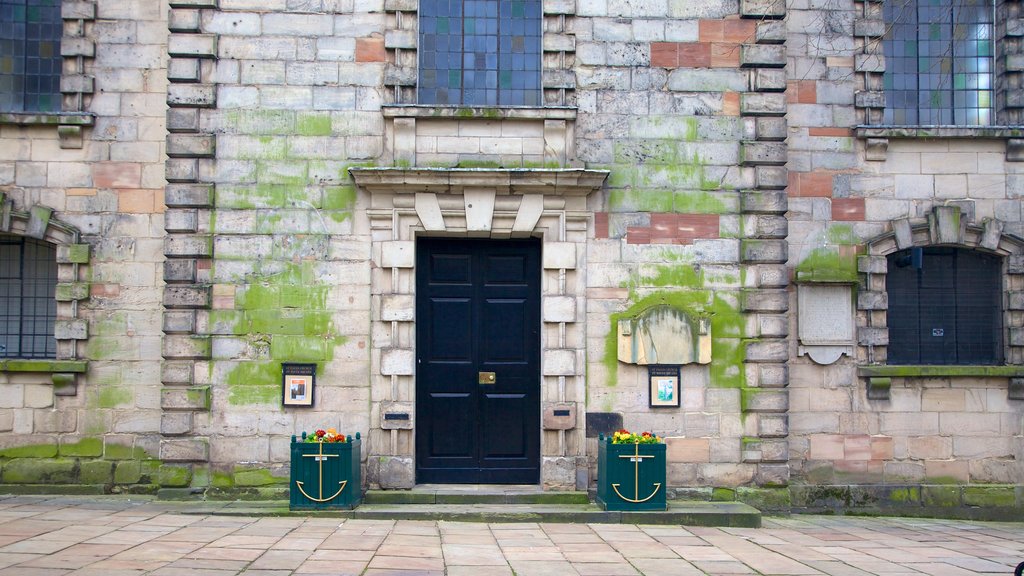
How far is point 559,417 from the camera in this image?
10.3m

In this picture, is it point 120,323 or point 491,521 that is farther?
point 120,323

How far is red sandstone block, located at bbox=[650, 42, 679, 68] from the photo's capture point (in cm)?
1061

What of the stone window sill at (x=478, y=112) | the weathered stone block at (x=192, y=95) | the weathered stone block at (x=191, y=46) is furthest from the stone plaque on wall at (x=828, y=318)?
the weathered stone block at (x=191, y=46)

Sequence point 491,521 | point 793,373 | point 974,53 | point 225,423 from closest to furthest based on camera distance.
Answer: point 491,521 < point 225,423 < point 793,373 < point 974,53

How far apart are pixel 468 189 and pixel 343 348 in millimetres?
2514

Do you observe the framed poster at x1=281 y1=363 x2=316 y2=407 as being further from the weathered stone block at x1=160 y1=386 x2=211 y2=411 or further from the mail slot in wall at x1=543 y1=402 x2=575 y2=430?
the mail slot in wall at x1=543 y1=402 x2=575 y2=430

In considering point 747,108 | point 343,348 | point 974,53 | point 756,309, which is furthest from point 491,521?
point 974,53

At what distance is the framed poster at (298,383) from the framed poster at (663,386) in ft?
13.8

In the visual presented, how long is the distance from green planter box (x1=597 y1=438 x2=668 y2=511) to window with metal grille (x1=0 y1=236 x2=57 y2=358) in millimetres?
7521

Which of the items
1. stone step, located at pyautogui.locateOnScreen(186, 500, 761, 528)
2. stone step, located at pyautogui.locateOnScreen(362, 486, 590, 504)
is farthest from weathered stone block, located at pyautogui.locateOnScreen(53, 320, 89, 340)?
stone step, located at pyautogui.locateOnScreen(362, 486, 590, 504)

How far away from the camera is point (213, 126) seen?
10344mm

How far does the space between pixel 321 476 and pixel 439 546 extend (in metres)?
2.03

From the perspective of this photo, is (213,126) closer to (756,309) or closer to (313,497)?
(313,497)

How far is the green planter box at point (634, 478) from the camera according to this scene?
377 inches
